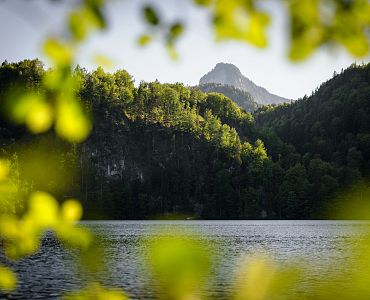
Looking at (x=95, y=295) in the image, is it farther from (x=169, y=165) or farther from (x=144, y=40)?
(x=169, y=165)

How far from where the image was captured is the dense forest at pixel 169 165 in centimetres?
16200

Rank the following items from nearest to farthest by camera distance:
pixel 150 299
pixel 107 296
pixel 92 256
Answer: pixel 107 296, pixel 92 256, pixel 150 299

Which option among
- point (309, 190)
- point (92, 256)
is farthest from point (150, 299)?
point (309, 190)

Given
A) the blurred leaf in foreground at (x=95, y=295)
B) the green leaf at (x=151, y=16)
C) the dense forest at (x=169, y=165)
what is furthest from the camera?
the dense forest at (x=169, y=165)

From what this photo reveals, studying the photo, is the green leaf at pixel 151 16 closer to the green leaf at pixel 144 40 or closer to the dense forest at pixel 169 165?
the green leaf at pixel 144 40

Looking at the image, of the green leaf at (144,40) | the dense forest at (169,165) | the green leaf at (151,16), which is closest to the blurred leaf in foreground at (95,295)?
the green leaf at (144,40)

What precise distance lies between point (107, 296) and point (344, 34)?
1642 mm

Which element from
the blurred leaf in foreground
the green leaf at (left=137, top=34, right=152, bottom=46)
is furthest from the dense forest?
the green leaf at (left=137, top=34, right=152, bottom=46)

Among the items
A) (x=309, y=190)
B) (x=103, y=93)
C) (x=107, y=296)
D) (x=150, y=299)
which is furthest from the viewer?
(x=103, y=93)

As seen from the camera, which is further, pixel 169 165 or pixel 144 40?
pixel 169 165

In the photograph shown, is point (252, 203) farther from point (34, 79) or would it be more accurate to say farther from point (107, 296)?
point (107, 296)

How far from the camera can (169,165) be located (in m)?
174

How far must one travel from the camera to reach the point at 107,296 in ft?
7.85

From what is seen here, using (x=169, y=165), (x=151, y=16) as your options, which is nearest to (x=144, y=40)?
(x=151, y=16)
